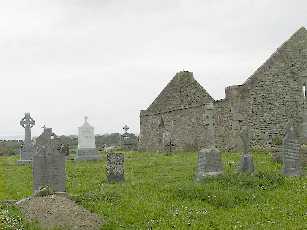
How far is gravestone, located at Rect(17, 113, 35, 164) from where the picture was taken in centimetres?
2444

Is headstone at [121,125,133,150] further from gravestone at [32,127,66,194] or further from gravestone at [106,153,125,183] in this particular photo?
gravestone at [32,127,66,194]

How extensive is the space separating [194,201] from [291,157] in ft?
15.8

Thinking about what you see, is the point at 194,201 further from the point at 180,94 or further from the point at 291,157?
the point at 180,94

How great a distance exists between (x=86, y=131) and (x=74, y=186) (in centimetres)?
1169

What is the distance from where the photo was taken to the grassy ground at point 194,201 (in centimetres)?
865

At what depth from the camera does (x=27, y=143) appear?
84.8 feet

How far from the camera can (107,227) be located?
8508 millimetres

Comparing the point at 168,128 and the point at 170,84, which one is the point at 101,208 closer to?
the point at 168,128

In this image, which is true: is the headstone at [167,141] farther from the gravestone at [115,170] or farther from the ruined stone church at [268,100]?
the gravestone at [115,170]

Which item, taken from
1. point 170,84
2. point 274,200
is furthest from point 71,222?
point 170,84

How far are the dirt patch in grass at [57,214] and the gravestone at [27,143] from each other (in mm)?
14253

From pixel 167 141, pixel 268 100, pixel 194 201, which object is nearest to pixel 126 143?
pixel 167 141

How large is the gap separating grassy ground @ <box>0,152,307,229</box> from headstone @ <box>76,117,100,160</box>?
29.4ft

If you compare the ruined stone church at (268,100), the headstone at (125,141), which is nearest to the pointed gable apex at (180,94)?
the headstone at (125,141)
